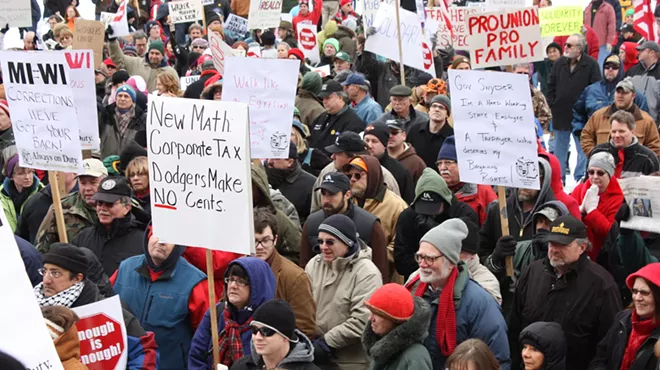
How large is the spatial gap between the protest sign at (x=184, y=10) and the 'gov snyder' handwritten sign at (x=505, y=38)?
11.1 m

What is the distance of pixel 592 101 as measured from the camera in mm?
12500

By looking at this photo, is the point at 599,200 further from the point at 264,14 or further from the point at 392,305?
the point at 264,14

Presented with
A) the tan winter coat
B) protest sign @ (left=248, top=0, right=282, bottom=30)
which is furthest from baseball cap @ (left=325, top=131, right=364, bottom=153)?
protest sign @ (left=248, top=0, right=282, bottom=30)

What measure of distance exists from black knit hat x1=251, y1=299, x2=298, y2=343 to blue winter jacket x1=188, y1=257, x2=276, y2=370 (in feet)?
1.11

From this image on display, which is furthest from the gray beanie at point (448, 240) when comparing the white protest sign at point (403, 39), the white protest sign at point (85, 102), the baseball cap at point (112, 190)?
the white protest sign at point (403, 39)

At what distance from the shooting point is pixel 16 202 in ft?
27.5

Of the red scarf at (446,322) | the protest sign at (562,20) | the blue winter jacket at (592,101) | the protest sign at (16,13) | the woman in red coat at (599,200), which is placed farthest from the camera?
the protest sign at (562,20)

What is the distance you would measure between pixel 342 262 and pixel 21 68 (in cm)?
245

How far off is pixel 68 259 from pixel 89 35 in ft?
27.8

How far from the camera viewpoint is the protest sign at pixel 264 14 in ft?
55.9

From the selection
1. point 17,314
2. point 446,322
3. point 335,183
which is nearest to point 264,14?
point 335,183

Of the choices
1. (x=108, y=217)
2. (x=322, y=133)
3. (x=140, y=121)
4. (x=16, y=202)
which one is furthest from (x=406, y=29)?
(x=108, y=217)

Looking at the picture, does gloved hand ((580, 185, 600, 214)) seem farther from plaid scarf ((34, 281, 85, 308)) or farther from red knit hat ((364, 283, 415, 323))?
plaid scarf ((34, 281, 85, 308))

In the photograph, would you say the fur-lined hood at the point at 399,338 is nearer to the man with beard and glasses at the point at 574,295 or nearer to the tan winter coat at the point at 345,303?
the tan winter coat at the point at 345,303
